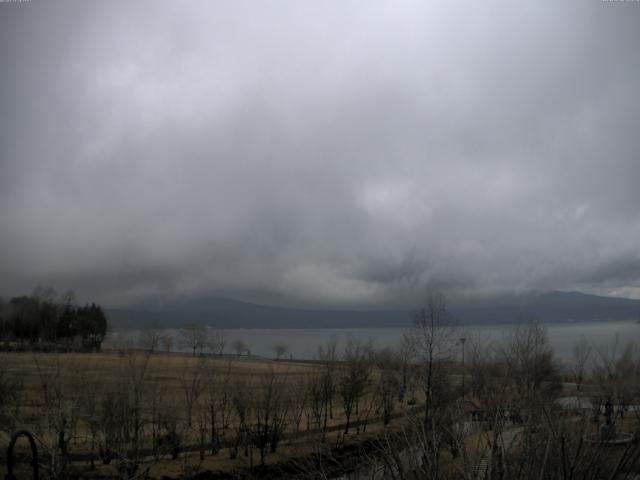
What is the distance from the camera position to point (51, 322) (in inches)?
5645

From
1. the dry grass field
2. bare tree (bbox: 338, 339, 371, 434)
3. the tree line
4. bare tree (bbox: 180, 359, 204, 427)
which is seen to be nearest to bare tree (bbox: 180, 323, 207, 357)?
the tree line

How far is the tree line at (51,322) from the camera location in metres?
135

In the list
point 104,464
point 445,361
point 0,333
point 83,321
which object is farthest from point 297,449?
point 83,321

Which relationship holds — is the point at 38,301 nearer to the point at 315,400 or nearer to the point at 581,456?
the point at 315,400

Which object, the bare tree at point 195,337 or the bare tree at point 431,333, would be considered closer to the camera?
the bare tree at point 431,333

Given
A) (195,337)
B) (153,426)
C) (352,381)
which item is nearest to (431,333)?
(352,381)

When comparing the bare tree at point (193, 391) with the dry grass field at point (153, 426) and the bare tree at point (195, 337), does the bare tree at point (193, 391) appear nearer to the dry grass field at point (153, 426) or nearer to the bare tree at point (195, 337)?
the dry grass field at point (153, 426)

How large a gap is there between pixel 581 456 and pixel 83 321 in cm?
16111

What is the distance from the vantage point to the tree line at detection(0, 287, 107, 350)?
135 metres

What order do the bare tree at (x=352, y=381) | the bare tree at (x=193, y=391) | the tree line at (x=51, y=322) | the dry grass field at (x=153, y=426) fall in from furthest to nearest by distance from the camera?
the tree line at (x=51, y=322) → the bare tree at (x=352, y=381) → the bare tree at (x=193, y=391) → the dry grass field at (x=153, y=426)

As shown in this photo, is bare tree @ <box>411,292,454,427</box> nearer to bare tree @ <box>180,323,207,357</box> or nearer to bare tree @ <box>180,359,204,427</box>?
bare tree @ <box>180,359,204,427</box>

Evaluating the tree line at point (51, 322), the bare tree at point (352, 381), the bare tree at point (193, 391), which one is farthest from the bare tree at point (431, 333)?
the tree line at point (51, 322)

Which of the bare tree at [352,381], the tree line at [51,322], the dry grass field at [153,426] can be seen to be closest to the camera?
the dry grass field at [153,426]

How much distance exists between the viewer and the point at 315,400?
5334cm
